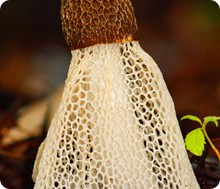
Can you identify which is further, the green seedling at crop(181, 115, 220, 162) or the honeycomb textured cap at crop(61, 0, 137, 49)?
the green seedling at crop(181, 115, 220, 162)

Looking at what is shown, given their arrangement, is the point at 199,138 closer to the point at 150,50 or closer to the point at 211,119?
the point at 211,119

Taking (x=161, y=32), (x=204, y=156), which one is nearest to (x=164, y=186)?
(x=204, y=156)

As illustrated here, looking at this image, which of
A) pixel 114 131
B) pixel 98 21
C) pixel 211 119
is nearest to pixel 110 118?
pixel 114 131

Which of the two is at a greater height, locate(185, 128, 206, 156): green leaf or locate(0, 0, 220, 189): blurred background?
locate(0, 0, 220, 189): blurred background

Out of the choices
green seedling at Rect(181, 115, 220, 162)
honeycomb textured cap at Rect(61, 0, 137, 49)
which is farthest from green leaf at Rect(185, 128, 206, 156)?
honeycomb textured cap at Rect(61, 0, 137, 49)

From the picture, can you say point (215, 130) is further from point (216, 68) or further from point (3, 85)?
point (3, 85)

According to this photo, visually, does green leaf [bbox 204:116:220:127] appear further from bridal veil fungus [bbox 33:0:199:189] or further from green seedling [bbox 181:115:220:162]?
bridal veil fungus [bbox 33:0:199:189]

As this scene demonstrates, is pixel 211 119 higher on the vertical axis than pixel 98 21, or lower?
lower

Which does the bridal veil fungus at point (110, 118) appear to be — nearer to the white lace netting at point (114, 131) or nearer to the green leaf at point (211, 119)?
the white lace netting at point (114, 131)
